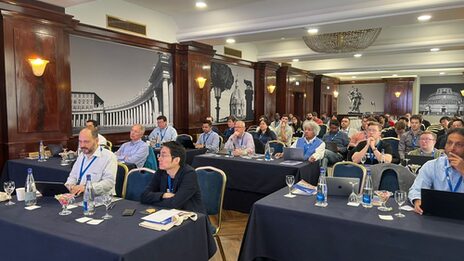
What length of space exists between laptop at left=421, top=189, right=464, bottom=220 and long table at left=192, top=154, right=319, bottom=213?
207 cm

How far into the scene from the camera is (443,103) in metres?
18.0

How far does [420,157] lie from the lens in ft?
14.2

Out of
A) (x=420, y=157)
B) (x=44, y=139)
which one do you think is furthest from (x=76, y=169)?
(x=420, y=157)

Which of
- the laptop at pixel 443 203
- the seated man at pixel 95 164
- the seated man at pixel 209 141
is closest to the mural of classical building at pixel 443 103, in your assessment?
the seated man at pixel 209 141

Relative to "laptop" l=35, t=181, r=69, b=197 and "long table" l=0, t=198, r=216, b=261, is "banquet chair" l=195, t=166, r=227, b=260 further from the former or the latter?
"laptop" l=35, t=181, r=69, b=197

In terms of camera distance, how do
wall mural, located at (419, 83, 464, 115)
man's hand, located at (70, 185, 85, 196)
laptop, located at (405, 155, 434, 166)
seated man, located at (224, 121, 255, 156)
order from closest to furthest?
man's hand, located at (70, 185, 85, 196)
laptop, located at (405, 155, 434, 166)
seated man, located at (224, 121, 255, 156)
wall mural, located at (419, 83, 464, 115)

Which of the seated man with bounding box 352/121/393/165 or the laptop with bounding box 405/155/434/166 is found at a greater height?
the seated man with bounding box 352/121/393/165

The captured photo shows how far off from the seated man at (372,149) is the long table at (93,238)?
2728 mm

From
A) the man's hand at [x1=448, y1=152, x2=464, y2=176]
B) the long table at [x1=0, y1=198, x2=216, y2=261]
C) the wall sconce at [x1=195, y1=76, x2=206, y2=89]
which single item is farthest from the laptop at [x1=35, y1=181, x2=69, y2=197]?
the wall sconce at [x1=195, y1=76, x2=206, y2=89]

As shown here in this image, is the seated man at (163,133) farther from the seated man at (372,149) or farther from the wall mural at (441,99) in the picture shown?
the wall mural at (441,99)

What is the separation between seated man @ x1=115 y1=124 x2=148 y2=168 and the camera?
15.9 ft

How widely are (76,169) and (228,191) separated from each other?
2.41 m

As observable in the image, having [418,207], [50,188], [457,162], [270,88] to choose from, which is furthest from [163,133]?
[270,88]

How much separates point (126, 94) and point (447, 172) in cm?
627
